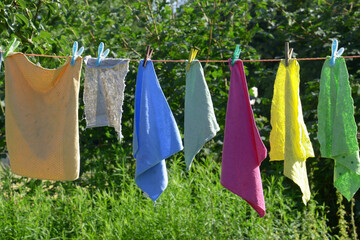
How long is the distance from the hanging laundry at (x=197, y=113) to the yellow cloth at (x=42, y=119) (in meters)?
0.48

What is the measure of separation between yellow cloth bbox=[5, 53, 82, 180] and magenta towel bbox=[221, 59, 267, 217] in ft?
2.15

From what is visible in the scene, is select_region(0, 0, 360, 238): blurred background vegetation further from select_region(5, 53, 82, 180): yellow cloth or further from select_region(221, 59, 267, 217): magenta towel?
select_region(221, 59, 267, 217): magenta towel

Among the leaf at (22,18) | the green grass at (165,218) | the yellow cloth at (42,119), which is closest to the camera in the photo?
the yellow cloth at (42,119)

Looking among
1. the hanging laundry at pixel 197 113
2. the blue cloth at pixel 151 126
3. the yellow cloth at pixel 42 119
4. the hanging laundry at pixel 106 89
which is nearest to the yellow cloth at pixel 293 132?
the hanging laundry at pixel 197 113

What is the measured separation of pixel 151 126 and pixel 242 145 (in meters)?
0.40

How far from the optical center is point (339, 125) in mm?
2076

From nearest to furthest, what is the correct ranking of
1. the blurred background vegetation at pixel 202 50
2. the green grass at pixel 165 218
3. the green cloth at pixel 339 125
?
the green cloth at pixel 339 125 < the green grass at pixel 165 218 < the blurred background vegetation at pixel 202 50

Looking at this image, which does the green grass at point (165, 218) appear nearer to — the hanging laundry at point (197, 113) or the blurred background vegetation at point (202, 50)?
the blurred background vegetation at point (202, 50)

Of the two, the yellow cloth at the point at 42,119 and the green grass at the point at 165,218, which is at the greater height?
the yellow cloth at the point at 42,119

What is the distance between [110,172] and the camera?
13.3 feet

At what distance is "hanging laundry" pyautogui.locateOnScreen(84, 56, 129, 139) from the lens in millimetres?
2281

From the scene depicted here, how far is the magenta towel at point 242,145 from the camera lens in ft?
7.07

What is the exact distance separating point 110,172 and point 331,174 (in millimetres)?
1671

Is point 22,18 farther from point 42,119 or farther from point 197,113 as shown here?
point 197,113
